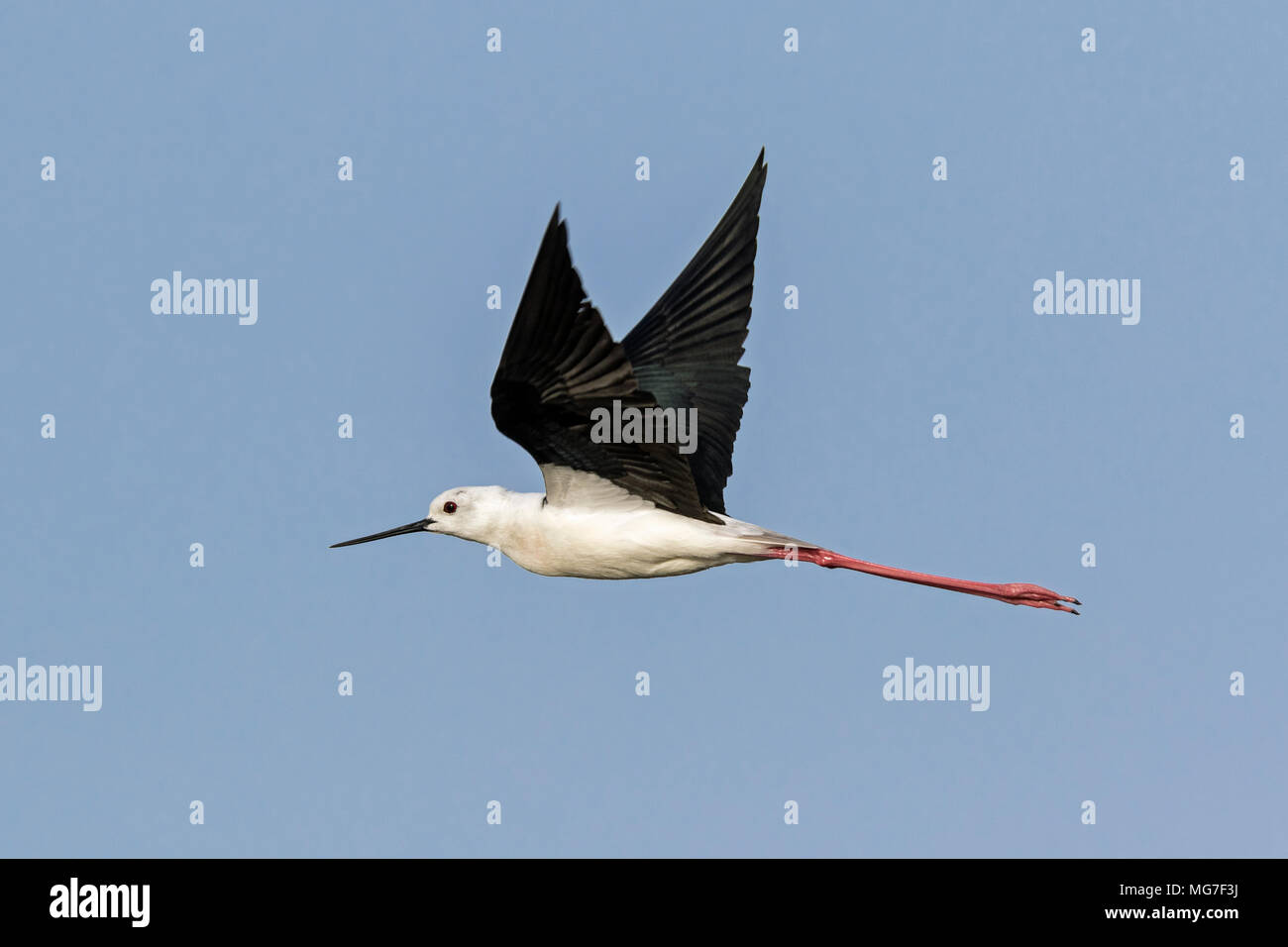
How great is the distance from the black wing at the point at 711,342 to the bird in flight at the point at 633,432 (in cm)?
1

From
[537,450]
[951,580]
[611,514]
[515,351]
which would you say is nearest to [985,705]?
[951,580]

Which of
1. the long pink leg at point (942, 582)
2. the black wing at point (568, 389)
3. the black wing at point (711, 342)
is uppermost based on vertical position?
the black wing at point (711, 342)

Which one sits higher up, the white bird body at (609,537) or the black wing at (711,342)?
the black wing at (711,342)

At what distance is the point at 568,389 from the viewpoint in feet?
34.0

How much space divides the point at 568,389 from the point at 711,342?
3276 mm

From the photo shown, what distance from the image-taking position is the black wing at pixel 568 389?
9633 mm

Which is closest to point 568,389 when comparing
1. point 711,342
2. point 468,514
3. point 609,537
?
point 609,537

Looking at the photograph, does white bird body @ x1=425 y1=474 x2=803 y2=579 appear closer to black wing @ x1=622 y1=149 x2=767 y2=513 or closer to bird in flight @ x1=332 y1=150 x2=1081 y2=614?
bird in flight @ x1=332 y1=150 x2=1081 y2=614

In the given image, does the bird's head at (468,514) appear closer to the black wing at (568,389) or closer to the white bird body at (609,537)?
the white bird body at (609,537)

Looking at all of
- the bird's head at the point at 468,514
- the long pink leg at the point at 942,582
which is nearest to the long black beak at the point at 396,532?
the bird's head at the point at 468,514

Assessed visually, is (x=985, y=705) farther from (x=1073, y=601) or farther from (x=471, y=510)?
(x=471, y=510)

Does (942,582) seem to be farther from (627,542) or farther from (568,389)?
(568,389)

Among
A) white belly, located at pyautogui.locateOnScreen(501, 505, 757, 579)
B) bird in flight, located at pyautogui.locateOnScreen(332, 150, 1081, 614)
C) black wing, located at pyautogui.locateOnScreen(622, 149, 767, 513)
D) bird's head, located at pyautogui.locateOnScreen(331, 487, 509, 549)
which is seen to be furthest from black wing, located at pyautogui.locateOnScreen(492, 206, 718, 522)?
black wing, located at pyautogui.locateOnScreen(622, 149, 767, 513)

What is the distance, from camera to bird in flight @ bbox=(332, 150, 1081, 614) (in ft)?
32.9
